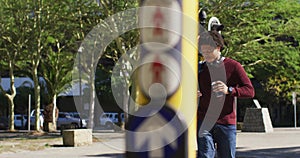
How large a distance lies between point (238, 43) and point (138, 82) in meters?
23.1

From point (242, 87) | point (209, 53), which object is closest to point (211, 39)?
point (209, 53)

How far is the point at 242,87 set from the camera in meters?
4.57

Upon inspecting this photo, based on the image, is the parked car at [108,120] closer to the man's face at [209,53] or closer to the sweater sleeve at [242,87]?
the sweater sleeve at [242,87]

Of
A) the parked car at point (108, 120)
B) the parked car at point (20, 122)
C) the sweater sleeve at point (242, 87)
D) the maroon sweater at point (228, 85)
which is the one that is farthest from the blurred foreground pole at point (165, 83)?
the parked car at point (20, 122)

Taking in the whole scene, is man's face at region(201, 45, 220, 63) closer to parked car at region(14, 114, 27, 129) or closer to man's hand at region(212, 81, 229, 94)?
man's hand at region(212, 81, 229, 94)

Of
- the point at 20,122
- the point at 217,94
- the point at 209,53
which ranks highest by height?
the point at 209,53

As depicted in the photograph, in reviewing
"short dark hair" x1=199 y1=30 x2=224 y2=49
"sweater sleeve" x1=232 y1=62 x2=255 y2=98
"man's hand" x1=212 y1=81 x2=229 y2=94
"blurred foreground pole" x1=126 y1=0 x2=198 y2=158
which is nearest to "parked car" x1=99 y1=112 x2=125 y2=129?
"sweater sleeve" x1=232 y1=62 x2=255 y2=98

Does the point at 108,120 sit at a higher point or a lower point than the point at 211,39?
lower

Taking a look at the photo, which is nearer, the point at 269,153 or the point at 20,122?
the point at 269,153

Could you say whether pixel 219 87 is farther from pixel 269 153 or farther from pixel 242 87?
pixel 269 153

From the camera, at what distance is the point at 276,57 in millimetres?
26188

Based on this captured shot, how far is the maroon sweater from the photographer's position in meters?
4.31

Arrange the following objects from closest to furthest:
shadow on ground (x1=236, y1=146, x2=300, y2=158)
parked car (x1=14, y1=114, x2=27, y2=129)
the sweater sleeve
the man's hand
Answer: the man's hand, the sweater sleeve, shadow on ground (x1=236, y1=146, x2=300, y2=158), parked car (x1=14, y1=114, x2=27, y2=129)

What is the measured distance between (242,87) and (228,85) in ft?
0.45
